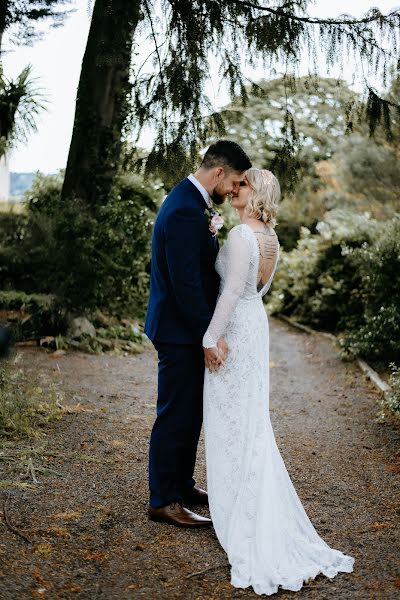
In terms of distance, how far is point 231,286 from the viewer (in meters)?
3.52

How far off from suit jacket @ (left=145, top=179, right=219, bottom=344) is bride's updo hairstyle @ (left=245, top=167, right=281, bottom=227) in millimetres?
268

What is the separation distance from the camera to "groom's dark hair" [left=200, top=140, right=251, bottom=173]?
145 inches

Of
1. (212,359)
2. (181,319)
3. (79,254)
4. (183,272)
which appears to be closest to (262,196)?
(183,272)

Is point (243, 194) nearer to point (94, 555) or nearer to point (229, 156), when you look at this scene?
point (229, 156)

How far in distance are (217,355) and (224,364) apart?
88mm

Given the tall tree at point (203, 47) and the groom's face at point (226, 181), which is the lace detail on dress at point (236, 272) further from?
the tall tree at point (203, 47)

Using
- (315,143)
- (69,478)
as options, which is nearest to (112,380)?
(69,478)

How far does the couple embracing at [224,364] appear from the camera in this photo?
345 cm

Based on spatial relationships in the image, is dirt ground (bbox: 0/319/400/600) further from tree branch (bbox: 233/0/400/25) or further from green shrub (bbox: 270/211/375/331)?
green shrub (bbox: 270/211/375/331)

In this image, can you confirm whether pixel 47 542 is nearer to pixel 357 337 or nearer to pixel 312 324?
pixel 357 337

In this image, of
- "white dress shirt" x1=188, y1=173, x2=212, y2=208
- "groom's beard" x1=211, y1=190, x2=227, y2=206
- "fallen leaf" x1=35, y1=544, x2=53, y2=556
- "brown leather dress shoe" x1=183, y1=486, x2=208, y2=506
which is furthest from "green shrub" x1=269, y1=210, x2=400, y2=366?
"fallen leaf" x1=35, y1=544, x2=53, y2=556

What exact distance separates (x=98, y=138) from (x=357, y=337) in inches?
170

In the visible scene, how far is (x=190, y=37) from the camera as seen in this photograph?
18.6 ft

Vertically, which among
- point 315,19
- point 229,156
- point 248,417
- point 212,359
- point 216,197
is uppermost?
point 315,19
